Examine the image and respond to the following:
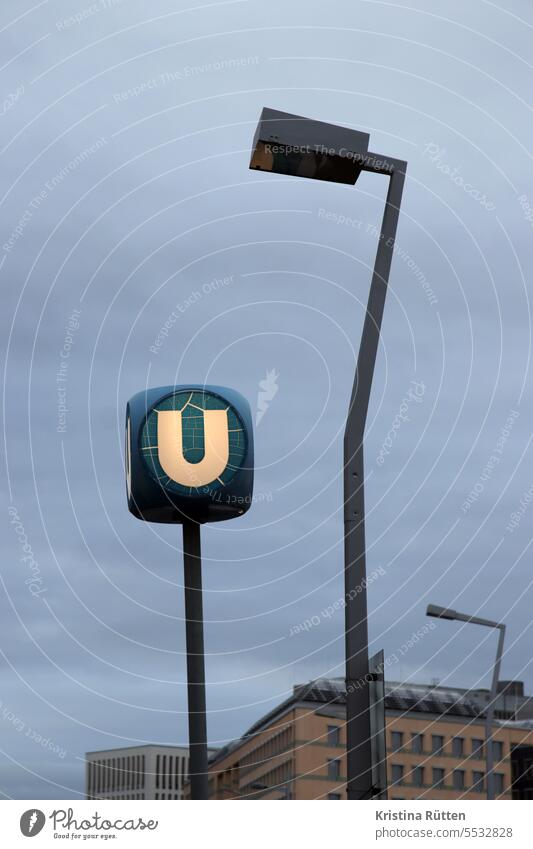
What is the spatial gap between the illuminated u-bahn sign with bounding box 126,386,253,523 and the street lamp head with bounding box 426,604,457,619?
12.4m

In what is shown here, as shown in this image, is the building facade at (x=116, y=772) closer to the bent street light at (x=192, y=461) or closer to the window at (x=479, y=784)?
the bent street light at (x=192, y=461)

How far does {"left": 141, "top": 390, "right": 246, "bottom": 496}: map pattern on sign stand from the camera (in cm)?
886

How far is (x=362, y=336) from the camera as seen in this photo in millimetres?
7371

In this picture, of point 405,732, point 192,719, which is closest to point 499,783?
point 405,732

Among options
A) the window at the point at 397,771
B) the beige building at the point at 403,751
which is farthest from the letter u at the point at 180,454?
the window at the point at 397,771

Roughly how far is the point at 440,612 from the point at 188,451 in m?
13.1

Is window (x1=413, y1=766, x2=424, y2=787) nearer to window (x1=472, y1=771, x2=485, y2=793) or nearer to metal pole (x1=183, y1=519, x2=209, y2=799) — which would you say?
window (x1=472, y1=771, x2=485, y2=793)

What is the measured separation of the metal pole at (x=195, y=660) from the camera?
8500 mm

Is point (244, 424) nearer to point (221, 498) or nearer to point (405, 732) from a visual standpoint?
point (221, 498)

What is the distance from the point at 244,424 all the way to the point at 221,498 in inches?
24.5

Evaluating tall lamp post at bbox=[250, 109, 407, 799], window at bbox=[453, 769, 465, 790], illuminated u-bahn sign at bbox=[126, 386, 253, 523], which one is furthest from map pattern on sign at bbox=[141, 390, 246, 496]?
window at bbox=[453, 769, 465, 790]

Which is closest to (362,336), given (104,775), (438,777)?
(104,775)

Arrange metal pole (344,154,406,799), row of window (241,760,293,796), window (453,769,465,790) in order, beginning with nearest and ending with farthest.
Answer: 1. metal pole (344,154,406,799)
2. row of window (241,760,293,796)
3. window (453,769,465,790)
